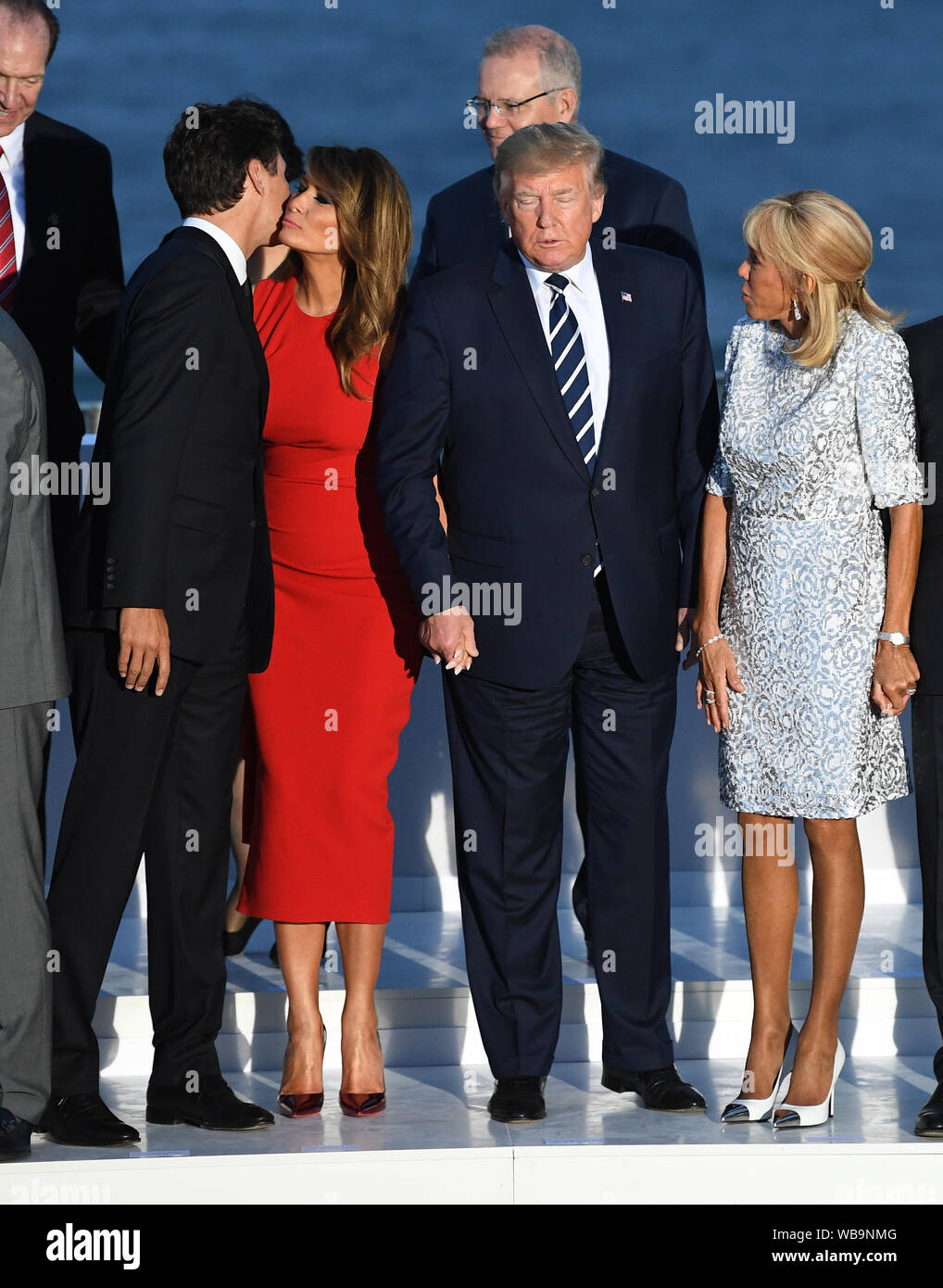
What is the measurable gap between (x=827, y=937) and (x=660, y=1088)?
375mm

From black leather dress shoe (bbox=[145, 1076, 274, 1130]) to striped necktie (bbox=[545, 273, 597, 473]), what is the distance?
114 centimetres

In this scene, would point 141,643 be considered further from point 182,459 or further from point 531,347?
point 531,347

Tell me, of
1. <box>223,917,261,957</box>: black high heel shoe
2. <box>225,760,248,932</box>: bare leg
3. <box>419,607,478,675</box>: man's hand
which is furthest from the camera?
<box>223,917,261,957</box>: black high heel shoe

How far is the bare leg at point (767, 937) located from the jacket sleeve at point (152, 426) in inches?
39.4

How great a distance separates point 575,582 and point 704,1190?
36.5 inches

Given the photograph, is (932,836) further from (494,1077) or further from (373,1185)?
(373,1185)

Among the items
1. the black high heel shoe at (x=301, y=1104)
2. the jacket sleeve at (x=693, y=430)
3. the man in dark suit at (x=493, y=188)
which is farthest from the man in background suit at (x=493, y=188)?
the black high heel shoe at (x=301, y=1104)

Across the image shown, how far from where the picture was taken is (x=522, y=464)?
104 inches

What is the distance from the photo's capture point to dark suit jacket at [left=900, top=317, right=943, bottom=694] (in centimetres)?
259

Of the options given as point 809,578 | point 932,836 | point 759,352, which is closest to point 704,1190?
point 932,836

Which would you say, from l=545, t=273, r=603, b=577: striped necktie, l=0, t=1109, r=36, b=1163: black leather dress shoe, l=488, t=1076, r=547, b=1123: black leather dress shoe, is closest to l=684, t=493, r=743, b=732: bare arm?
l=545, t=273, r=603, b=577: striped necktie

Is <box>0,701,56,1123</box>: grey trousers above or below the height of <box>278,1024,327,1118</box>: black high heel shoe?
above

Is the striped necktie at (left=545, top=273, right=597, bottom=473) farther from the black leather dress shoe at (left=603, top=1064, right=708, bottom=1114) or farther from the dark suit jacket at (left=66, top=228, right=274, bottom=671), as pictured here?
the black leather dress shoe at (left=603, top=1064, right=708, bottom=1114)

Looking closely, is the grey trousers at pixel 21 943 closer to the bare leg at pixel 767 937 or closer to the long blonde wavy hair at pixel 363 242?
the long blonde wavy hair at pixel 363 242
